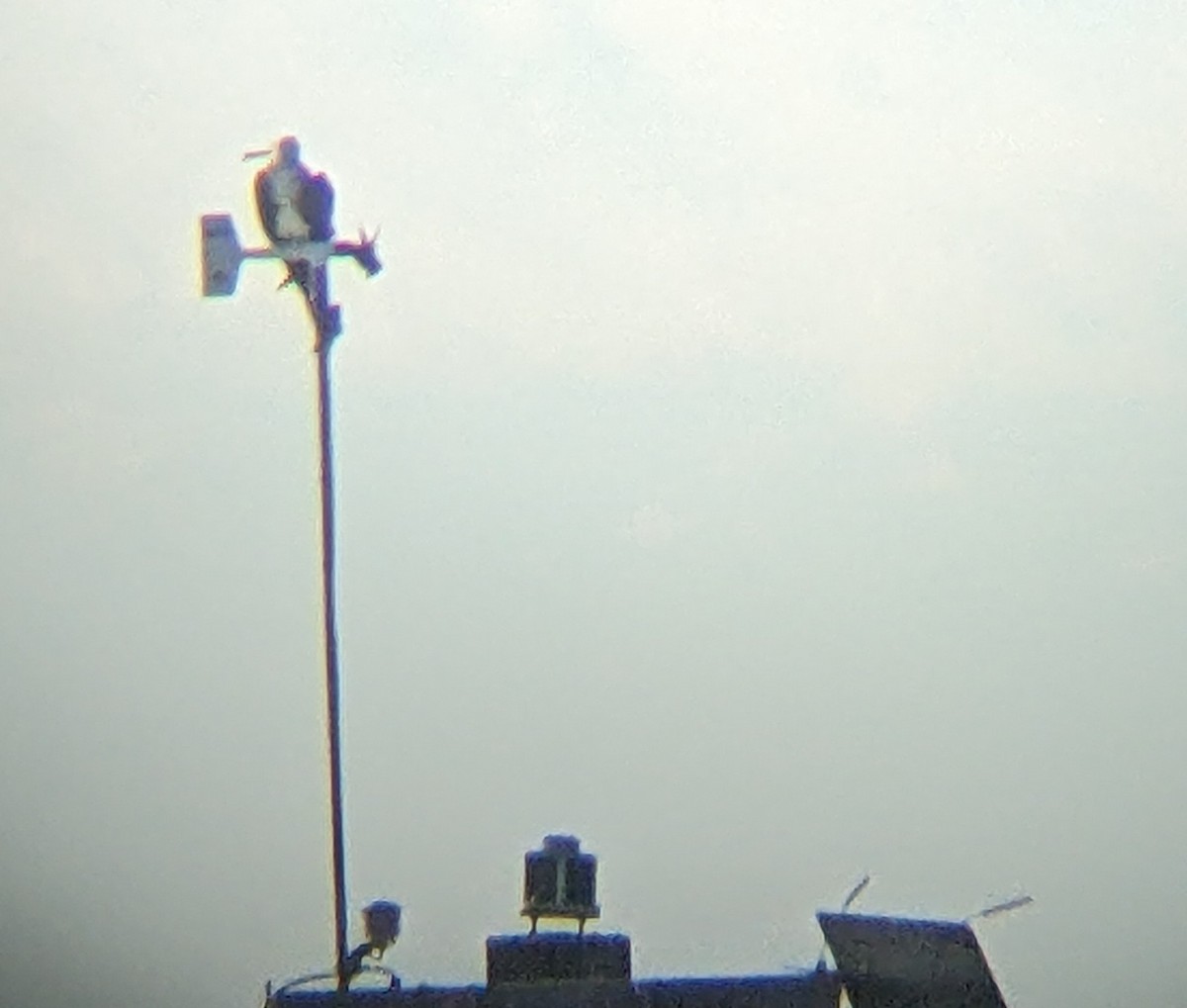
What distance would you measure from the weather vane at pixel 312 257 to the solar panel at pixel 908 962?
19.9ft

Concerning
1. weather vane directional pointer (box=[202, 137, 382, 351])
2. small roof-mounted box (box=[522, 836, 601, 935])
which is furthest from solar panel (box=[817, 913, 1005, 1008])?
weather vane directional pointer (box=[202, 137, 382, 351])

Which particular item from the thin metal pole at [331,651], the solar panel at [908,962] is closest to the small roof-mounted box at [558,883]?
the solar panel at [908,962]

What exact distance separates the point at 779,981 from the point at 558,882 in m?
2.30

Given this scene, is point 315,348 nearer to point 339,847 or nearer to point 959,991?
point 339,847

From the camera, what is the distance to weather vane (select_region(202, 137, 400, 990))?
239 inches

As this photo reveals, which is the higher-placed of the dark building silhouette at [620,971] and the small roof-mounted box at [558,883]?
the small roof-mounted box at [558,883]

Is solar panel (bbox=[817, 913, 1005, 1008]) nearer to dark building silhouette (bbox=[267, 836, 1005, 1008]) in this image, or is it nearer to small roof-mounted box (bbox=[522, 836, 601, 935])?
dark building silhouette (bbox=[267, 836, 1005, 1008])

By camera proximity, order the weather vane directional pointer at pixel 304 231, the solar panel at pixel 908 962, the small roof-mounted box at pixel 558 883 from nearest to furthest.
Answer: the weather vane directional pointer at pixel 304 231 < the solar panel at pixel 908 962 < the small roof-mounted box at pixel 558 883

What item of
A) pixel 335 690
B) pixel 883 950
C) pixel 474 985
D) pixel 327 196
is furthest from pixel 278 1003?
pixel 327 196

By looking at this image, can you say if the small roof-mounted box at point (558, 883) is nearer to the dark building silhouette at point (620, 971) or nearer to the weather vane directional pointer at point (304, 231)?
the dark building silhouette at point (620, 971)

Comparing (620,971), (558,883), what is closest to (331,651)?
(558,883)

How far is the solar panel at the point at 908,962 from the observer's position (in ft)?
37.0

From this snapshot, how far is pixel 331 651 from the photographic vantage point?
689cm

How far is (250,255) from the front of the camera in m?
6.39
